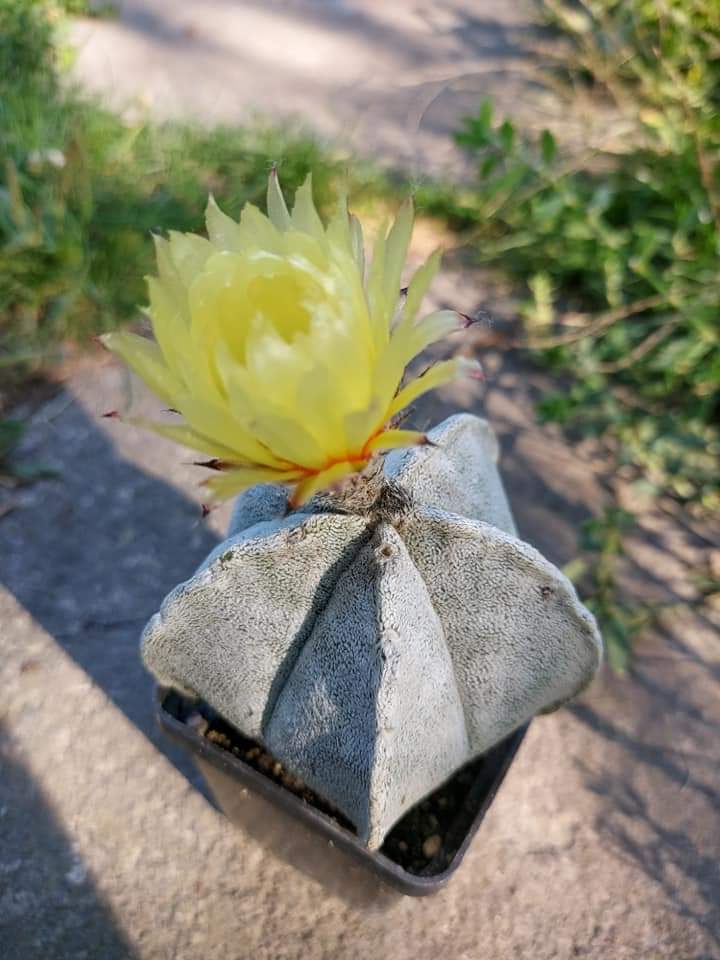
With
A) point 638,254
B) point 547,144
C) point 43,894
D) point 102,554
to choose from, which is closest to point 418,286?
point 43,894

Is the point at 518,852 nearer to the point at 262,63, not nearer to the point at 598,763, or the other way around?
the point at 598,763

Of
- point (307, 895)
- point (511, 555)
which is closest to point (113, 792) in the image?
point (307, 895)

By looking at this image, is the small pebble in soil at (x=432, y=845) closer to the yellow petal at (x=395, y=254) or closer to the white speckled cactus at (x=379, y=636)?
the white speckled cactus at (x=379, y=636)

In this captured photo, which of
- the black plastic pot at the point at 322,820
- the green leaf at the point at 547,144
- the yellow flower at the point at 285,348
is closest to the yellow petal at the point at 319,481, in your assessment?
the yellow flower at the point at 285,348

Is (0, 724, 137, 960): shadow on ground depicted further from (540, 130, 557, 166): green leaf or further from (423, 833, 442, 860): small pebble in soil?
(540, 130, 557, 166): green leaf

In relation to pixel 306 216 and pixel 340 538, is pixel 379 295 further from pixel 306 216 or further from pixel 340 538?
pixel 340 538

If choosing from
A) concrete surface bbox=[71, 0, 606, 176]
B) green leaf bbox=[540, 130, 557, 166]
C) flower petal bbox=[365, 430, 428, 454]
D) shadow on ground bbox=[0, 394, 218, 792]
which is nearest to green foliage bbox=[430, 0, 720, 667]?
green leaf bbox=[540, 130, 557, 166]

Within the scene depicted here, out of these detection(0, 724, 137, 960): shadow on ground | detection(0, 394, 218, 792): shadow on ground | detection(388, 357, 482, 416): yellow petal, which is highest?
detection(388, 357, 482, 416): yellow petal
